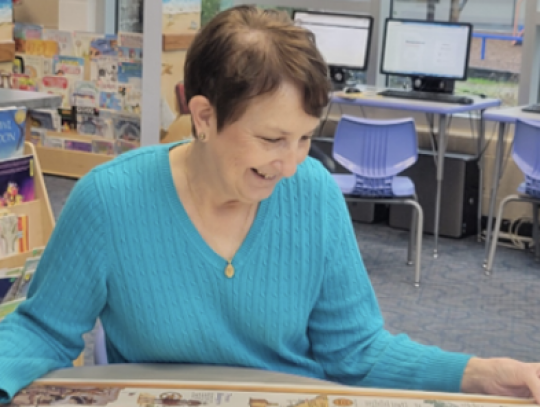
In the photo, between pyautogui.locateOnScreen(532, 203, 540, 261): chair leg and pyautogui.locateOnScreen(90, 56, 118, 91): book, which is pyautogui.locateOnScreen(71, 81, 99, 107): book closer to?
pyautogui.locateOnScreen(90, 56, 118, 91): book

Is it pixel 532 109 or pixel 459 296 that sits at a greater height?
pixel 532 109

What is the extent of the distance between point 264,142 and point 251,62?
12cm

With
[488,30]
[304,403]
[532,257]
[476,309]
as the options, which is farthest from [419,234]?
[304,403]

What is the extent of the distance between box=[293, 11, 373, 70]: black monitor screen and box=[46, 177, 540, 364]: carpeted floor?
1.11 meters

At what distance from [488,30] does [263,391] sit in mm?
4751

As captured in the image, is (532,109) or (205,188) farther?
(532,109)

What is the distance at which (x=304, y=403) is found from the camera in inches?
47.1

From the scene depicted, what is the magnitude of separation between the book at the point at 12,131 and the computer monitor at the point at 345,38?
3.16 meters

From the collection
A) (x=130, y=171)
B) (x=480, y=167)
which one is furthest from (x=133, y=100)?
(x=130, y=171)

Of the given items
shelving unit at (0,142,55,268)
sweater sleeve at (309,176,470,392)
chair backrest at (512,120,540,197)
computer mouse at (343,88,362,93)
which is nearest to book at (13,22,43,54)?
computer mouse at (343,88,362,93)

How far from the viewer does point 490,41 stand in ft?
18.2

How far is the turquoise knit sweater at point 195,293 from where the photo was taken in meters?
1.36

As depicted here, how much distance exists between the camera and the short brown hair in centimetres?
123

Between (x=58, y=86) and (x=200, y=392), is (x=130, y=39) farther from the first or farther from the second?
(x=200, y=392)
